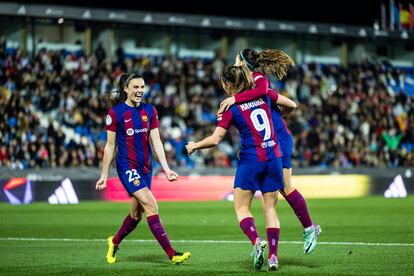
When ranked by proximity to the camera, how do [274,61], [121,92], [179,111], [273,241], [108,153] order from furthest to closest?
[179,111] < [121,92] < [108,153] < [274,61] < [273,241]

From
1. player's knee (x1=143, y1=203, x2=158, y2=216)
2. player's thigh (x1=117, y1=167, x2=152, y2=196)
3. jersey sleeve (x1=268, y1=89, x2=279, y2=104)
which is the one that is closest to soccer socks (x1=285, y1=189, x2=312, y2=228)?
jersey sleeve (x1=268, y1=89, x2=279, y2=104)

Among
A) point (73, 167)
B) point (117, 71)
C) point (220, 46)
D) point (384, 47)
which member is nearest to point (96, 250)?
point (73, 167)

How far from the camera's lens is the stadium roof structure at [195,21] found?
1412 inches

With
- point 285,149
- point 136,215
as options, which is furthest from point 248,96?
point 136,215

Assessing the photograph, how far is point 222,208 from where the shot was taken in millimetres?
23531

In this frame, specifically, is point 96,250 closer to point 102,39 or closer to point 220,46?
point 102,39

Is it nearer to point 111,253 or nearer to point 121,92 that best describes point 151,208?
point 111,253

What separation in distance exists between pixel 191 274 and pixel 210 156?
2186 centimetres

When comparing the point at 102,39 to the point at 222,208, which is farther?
the point at 102,39

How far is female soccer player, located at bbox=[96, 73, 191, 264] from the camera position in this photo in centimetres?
1088

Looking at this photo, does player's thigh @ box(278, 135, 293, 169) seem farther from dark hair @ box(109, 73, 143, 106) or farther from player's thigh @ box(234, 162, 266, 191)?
dark hair @ box(109, 73, 143, 106)

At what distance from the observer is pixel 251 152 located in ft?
33.1

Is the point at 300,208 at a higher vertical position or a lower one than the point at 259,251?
higher

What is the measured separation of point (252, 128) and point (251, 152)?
264mm
